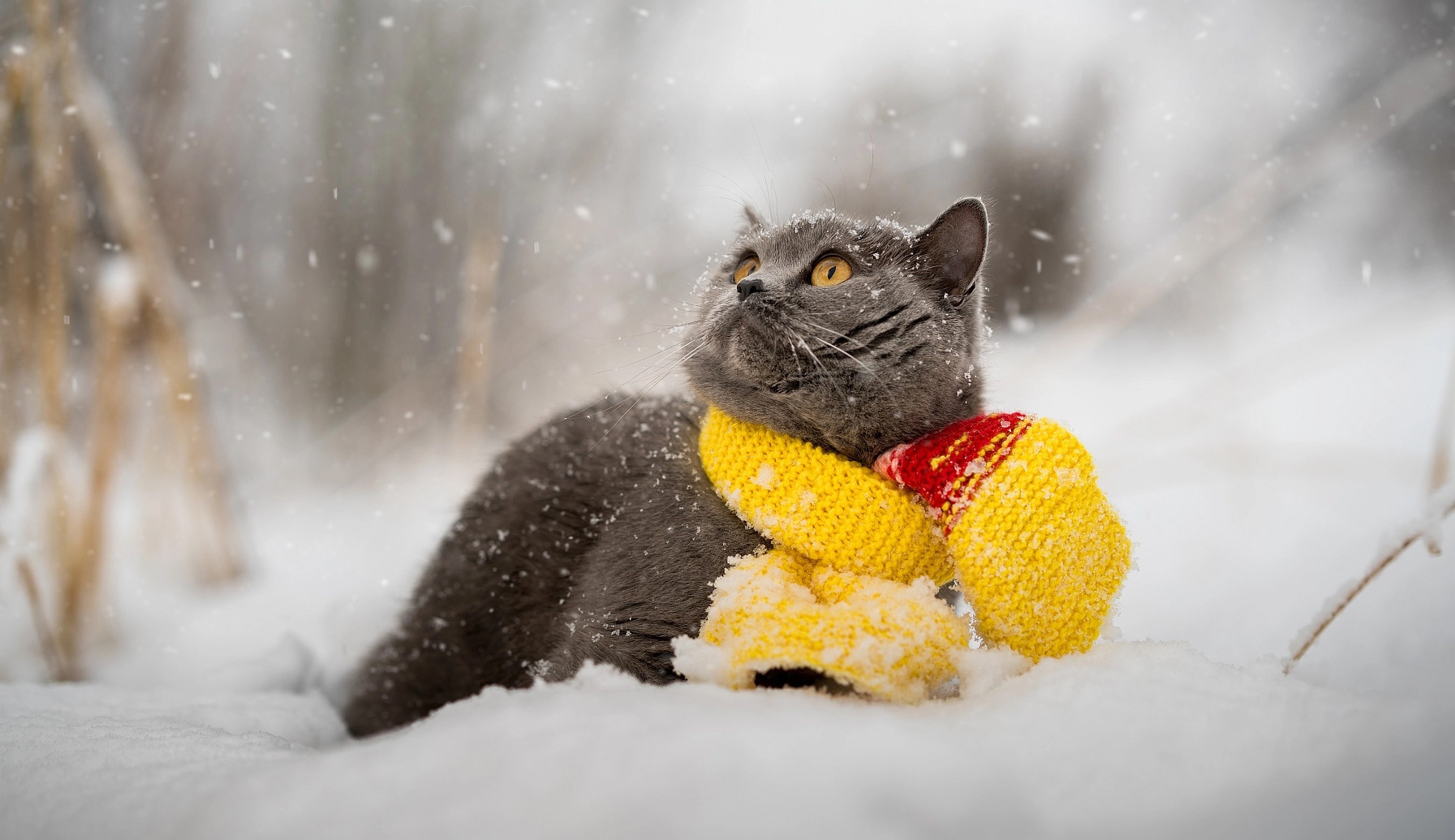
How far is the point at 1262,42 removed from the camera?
2316 millimetres

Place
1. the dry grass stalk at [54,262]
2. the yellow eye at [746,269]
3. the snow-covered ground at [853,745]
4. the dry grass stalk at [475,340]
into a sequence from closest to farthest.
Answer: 1. the snow-covered ground at [853,745]
2. the yellow eye at [746,269]
3. the dry grass stalk at [54,262]
4. the dry grass stalk at [475,340]

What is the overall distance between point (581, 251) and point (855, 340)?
2.00 m

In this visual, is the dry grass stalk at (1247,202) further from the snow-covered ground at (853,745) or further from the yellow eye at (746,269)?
the yellow eye at (746,269)

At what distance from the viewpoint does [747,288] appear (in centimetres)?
102

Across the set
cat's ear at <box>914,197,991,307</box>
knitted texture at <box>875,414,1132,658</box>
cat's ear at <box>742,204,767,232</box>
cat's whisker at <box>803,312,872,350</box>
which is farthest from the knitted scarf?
cat's ear at <box>742,204,767,232</box>

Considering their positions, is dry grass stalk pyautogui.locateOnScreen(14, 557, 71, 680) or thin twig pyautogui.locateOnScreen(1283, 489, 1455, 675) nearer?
thin twig pyautogui.locateOnScreen(1283, 489, 1455, 675)

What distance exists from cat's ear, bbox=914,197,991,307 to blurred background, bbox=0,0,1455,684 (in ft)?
1.71

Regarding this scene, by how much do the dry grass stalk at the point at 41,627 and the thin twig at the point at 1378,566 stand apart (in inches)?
82.9

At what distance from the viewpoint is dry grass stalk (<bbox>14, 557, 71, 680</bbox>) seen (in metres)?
1.44

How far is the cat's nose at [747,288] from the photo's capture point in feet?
3.34

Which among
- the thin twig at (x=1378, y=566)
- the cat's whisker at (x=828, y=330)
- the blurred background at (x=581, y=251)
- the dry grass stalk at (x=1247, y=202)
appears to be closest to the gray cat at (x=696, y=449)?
the cat's whisker at (x=828, y=330)

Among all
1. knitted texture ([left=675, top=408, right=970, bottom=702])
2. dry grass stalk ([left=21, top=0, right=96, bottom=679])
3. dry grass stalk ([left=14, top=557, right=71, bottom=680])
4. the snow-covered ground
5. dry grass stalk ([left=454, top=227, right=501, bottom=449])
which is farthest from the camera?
dry grass stalk ([left=454, top=227, right=501, bottom=449])

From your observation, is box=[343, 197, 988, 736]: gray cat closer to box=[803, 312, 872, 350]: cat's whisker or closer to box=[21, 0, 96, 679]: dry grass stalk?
box=[803, 312, 872, 350]: cat's whisker

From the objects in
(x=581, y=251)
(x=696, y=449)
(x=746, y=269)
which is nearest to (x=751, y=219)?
(x=746, y=269)
